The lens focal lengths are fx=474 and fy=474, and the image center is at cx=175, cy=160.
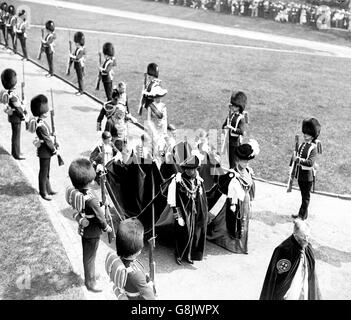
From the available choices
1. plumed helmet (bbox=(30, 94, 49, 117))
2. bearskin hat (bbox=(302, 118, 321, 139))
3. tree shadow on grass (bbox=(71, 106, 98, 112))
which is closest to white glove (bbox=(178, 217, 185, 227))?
bearskin hat (bbox=(302, 118, 321, 139))

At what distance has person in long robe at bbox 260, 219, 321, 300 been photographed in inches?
228

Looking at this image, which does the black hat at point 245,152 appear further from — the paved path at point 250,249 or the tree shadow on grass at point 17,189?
the tree shadow on grass at point 17,189

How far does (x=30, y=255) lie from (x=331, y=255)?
5.32 m

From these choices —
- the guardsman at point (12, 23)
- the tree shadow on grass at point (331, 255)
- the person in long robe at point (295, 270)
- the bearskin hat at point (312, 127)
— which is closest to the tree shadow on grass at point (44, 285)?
the person in long robe at point (295, 270)

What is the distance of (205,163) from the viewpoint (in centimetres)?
906

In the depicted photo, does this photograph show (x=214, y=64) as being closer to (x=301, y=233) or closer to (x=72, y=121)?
(x=72, y=121)

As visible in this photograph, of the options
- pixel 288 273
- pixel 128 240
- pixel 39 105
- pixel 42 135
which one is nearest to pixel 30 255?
pixel 42 135

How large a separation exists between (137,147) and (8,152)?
16.6ft

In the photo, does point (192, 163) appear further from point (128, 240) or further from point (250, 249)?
point (128, 240)

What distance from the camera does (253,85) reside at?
64.3 ft

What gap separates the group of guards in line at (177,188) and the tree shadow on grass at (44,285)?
0.39 m
